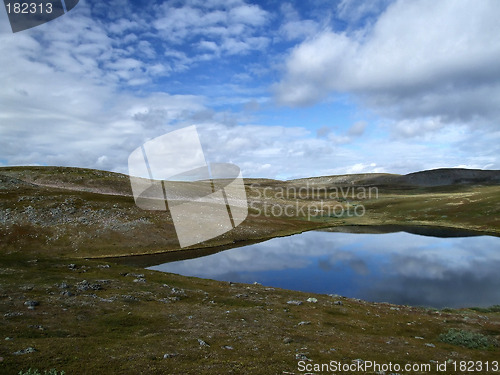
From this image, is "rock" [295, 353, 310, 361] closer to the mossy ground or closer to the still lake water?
the mossy ground

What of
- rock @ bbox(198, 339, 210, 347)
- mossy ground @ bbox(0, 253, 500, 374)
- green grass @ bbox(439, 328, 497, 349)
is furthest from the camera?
green grass @ bbox(439, 328, 497, 349)

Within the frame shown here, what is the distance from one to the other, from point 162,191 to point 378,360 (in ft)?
339

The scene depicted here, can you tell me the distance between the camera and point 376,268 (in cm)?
5328

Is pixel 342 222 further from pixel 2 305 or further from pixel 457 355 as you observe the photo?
pixel 2 305

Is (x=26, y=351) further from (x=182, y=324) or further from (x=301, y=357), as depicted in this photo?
(x=301, y=357)

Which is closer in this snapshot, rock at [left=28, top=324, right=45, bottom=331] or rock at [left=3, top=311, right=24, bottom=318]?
rock at [left=28, top=324, right=45, bottom=331]

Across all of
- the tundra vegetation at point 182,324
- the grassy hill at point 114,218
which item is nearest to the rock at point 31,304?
the tundra vegetation at point 182,324

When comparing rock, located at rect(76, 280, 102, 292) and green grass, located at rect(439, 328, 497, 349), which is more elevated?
rock, located at rect(76, 280, 102, 292)

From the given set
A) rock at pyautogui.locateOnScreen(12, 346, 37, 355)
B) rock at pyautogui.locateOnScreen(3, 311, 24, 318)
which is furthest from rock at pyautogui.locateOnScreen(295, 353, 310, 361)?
rock at pyautogui.locateOnScreen(3, 311, 24, 318)

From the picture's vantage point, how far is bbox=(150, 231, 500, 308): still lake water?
40.9 metres

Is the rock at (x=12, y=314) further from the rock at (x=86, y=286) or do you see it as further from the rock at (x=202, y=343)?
the rock at (x=202, y=343)

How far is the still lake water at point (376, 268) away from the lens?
4091cm

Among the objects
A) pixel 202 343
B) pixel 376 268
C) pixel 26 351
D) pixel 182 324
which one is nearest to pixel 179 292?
pixel 182 324

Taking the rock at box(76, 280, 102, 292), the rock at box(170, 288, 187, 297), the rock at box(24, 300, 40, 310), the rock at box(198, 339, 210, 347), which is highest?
the rock at box(24, 300, 40, 310)
